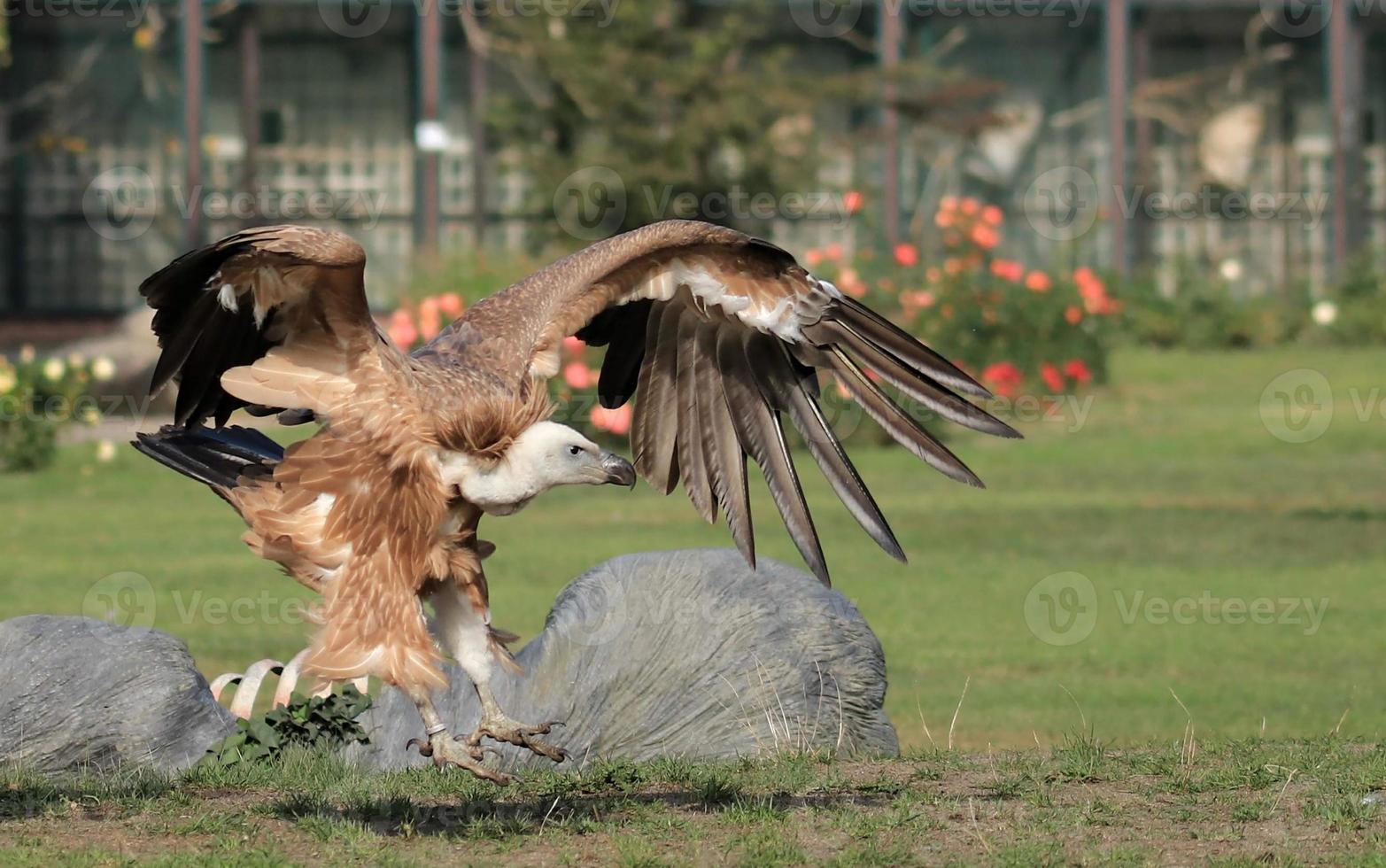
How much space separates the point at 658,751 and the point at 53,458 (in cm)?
1049

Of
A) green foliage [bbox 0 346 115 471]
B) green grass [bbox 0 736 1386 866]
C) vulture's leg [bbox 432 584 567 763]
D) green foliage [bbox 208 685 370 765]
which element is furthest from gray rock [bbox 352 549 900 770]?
green foliage [bbox 0 346 115 471]

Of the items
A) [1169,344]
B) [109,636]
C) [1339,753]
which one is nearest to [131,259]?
[1169,344]

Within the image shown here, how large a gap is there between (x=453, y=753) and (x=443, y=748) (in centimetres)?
3

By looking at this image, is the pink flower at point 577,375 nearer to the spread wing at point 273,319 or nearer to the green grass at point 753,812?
the green grass at point 753,812

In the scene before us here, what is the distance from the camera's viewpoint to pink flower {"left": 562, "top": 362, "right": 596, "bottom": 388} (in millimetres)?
14969

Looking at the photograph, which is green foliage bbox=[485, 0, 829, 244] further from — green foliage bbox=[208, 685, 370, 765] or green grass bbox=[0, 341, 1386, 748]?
green foliage bbox=[208, 685, 370, 765]

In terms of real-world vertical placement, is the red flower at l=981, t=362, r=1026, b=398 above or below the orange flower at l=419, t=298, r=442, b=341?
below

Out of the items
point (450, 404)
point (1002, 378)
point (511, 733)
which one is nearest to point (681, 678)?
point (511, 733)

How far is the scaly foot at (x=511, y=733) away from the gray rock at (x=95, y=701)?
4.93 feet

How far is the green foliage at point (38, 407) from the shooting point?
16.0 m

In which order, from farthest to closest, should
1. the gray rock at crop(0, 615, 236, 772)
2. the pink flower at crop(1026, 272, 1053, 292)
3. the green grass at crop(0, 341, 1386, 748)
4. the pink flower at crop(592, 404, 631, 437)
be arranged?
the pink flower at crop(1026, 272, 1053, 292), the pink flower at crop(592, 404, 631, 437), the green grass at crop(0, 341, 1386, 748), the gray rock at crop(0, 615, 236, 772)

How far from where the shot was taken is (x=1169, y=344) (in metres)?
25.4

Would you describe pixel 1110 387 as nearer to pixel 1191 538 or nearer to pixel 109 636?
pixel 1191 538

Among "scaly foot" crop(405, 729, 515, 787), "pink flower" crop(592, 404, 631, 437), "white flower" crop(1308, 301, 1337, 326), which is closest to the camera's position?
"scaly foot" crop(405, 729, 515, 787)
